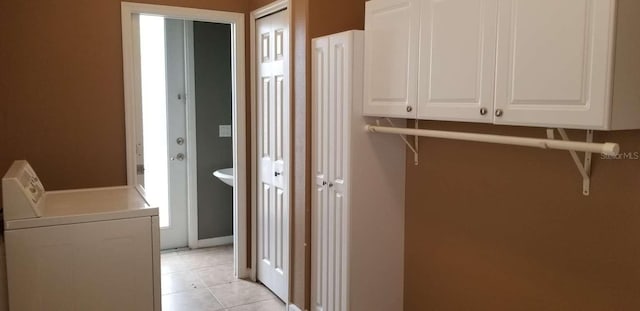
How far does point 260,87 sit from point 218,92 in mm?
1178

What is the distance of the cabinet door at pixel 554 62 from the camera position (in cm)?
156

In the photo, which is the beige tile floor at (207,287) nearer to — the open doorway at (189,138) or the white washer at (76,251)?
the open doorway at (189,138)

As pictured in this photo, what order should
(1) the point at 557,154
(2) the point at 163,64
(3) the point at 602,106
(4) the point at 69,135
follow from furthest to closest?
A: (2) the point at 163,64, (4) the point at 69,135, (1) the point at 557,154, (3) the point at 602,106

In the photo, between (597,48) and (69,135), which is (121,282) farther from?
(597,48)

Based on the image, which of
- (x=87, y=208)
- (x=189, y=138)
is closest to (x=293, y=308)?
(x=87, y=208)

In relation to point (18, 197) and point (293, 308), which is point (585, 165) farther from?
point (18, 197)

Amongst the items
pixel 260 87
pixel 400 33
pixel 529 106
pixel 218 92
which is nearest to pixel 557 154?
pixel 529 106

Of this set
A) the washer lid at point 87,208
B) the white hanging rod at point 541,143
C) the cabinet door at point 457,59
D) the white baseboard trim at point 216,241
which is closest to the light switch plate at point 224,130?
the white baseboard trim at point 216,241

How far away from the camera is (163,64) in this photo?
4668 millimetres

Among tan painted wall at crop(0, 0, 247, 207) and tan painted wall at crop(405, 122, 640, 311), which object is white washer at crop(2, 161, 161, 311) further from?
tan painted wall at crop(405, 122, 640, 311)

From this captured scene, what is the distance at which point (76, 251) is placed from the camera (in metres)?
2.31

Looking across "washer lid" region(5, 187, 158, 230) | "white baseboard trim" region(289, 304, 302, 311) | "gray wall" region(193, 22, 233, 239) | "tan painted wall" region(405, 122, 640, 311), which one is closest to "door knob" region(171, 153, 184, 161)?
"gray wall" region(193, 22, 233, 239)

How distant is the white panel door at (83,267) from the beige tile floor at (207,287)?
1.20 meters

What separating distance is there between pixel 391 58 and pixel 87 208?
1631 mm
